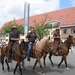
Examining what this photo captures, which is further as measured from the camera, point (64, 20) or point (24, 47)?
point (64, 20)

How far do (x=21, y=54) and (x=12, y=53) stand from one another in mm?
558

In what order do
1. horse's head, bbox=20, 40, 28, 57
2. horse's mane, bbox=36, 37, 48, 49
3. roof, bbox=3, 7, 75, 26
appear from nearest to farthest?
horse's head, bbox=20, 40, 28, 57, horse's mane, bbox=36, 37, 48, 49, roof, bbox=3, 7, 75, 26

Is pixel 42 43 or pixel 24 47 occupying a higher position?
pixel 42 43

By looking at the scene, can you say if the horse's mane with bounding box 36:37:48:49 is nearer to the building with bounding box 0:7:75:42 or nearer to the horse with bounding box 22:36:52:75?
the horse with bounding box 22:36:52:75

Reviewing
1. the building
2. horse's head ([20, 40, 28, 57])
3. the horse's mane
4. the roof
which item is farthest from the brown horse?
the roof

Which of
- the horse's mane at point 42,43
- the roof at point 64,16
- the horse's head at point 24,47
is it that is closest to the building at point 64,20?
the roof at point 64,16

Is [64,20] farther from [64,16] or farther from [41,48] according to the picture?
[41,48]

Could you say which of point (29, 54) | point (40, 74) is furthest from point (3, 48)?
point (40, 74)

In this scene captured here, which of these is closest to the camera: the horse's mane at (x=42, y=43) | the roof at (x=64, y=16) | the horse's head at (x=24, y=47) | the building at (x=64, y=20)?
the horse's head at (x=24, y=47)

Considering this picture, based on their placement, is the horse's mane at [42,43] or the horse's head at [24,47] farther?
the horse's mane at [42,43]

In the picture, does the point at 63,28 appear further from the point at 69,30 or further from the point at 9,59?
the point at 9,59

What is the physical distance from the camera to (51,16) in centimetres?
6269

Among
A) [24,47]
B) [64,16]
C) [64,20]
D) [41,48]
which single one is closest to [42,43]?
[41,48]

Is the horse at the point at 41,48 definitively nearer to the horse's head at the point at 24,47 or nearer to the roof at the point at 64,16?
the horse's head at the point at 24,47
